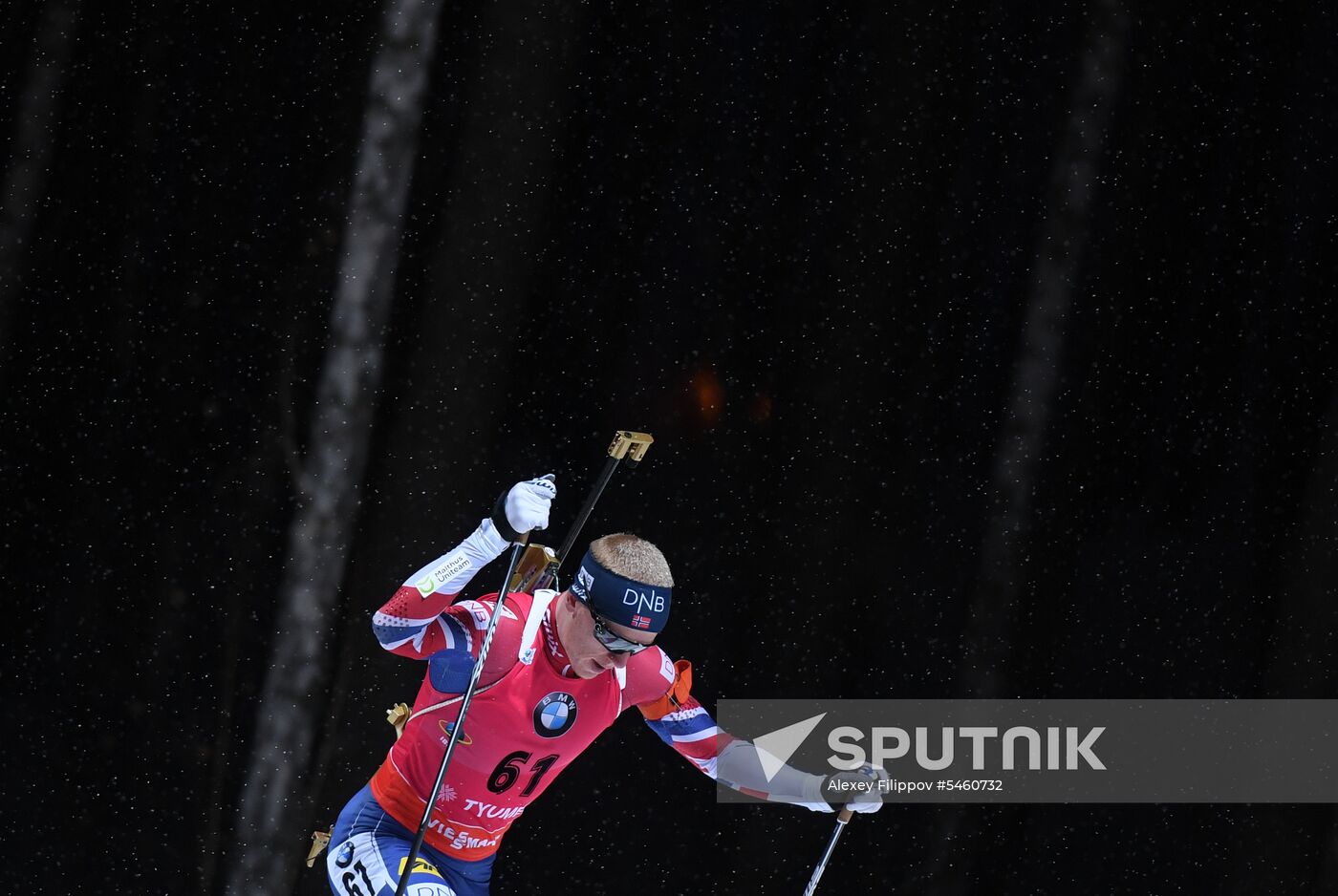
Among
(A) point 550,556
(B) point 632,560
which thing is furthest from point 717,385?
(B) point 632,560

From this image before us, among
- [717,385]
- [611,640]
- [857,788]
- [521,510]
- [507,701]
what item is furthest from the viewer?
[717,385]

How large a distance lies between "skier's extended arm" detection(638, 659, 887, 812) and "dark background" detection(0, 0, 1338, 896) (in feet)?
2.69

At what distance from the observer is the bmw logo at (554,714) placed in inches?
92.7

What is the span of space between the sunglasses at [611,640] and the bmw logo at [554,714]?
6.7 inches

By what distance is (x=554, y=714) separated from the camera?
93.1 inches

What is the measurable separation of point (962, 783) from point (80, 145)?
264 cm

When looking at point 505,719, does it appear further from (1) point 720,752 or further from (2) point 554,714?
(1) point 720,752

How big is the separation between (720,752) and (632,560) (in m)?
0.51

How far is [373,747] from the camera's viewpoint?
3.19 meters

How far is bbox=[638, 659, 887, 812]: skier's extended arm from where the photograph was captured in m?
2.51

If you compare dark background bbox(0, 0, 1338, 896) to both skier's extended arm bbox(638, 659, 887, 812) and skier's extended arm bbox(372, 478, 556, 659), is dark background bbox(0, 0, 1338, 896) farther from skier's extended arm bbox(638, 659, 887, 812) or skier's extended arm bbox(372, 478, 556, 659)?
skier's extended arm bbox(372, 478, 556, 659)

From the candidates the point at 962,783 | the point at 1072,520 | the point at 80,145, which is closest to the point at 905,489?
the point at 1072,520

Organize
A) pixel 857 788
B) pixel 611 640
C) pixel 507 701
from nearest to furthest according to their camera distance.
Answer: pixel 611 640 → pixel 507 701 → pixel 857 788

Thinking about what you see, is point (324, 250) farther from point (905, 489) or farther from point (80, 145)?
point (905, 489)
